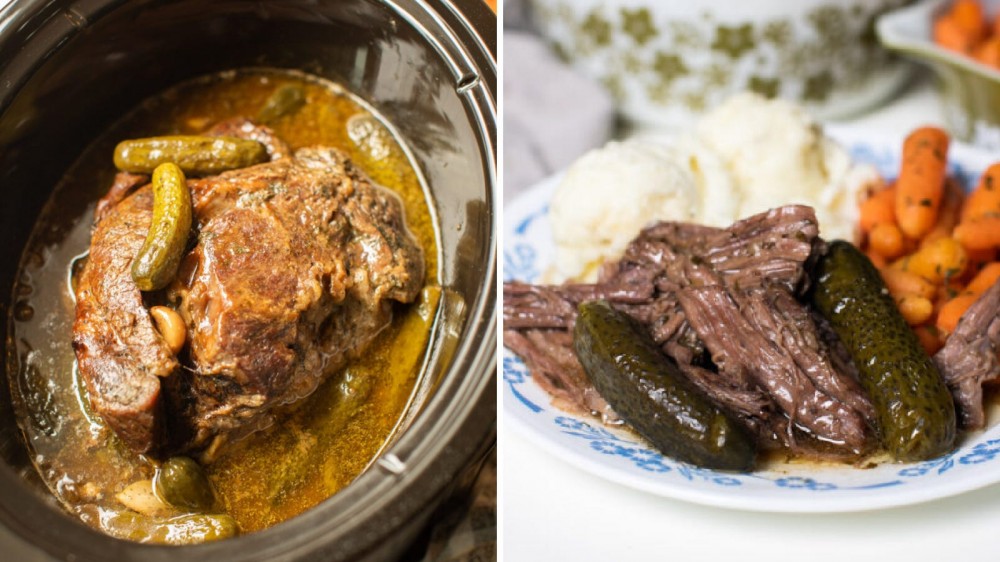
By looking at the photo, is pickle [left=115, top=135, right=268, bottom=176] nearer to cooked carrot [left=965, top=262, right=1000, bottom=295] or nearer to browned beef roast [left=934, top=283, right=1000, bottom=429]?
browned beef roast [left=934, top=283, right=1000, bottom=429]

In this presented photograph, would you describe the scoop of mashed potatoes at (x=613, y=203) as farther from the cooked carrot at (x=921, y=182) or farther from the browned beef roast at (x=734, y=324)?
the cooked carrot at (x=921, y=182)

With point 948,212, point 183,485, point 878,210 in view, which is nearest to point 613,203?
point 878,210

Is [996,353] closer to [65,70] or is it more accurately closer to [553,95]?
[553,95]

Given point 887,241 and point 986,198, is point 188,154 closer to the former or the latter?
point 887,241

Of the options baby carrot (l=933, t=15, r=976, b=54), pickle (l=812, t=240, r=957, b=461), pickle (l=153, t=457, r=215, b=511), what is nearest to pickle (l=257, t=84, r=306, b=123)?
pickle (l=153, t=457, r=215, b=511)

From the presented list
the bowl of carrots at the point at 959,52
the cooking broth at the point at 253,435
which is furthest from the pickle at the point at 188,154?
the bowl of carrots at the point at 959,52
